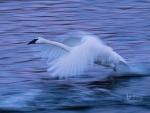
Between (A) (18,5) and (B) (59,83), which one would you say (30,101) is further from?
(A) (18,5)

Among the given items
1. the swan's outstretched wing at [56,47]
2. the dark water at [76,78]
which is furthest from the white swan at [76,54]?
the dark water at [76,78]

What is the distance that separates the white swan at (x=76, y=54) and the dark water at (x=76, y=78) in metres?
0.28

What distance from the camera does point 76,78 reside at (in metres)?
9.26

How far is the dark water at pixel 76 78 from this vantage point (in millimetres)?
8172

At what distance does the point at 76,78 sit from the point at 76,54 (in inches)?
37.5

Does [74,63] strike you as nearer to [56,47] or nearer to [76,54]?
[76,54]

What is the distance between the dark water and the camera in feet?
26.8

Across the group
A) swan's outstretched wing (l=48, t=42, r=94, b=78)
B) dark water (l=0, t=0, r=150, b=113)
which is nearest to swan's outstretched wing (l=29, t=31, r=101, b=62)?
dark water (l=0, t=0, r=150, b=113)

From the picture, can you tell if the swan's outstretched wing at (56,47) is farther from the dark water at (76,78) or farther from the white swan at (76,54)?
the dark water at (76,78)

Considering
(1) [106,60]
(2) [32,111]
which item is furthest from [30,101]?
(1) [106,60]

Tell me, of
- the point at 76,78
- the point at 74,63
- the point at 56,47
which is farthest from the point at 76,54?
the point at 56,47

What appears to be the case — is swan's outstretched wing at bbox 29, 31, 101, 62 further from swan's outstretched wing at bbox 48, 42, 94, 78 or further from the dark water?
swan's outstretched wing at bbox 48, 42, 94, 78

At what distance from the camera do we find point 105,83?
9141 millimetres

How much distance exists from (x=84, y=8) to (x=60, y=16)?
790mm
